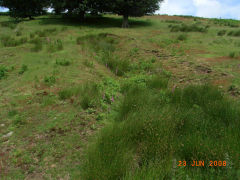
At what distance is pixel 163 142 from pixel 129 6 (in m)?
15.0

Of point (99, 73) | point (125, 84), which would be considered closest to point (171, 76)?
point (125, 84)

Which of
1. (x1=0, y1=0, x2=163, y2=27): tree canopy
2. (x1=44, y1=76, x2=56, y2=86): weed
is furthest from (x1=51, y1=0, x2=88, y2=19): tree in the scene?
(x1=44, y1=76, x2=56, y2=86): weed

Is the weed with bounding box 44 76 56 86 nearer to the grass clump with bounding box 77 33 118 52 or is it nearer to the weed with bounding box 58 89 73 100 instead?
the weed with bounding box 58 89 73 100

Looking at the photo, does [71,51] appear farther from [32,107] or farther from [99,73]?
[32,107]

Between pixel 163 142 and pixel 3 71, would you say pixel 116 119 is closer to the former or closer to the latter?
pixel 163 142

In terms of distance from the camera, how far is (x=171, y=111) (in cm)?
308

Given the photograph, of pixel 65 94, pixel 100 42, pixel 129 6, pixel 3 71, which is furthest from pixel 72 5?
pixel 65 94

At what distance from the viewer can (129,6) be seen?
49.0 ft

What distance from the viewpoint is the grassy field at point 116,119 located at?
6.93 feet

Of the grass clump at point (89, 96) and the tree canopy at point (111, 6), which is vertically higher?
the tree canopy at point (111, 6)

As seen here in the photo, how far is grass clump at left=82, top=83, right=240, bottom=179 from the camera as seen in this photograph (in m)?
1.97

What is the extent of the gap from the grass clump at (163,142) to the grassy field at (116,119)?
1 cm
